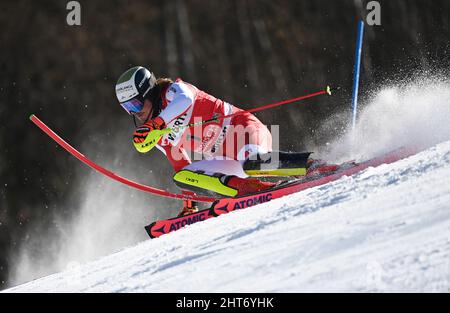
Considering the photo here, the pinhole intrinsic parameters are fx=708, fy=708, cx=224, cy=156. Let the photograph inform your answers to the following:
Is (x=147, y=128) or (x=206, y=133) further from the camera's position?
(x=206, y=133)

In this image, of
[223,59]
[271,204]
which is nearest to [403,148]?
[271,204]

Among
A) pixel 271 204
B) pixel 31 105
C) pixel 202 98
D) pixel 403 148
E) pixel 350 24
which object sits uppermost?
pixel 350 24

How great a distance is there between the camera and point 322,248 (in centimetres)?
236

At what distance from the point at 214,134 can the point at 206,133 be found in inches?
2.3

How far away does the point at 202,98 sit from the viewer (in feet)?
16.1

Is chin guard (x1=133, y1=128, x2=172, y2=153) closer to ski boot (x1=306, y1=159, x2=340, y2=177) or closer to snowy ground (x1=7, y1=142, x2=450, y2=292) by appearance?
ski boot (x1=306, y1=159, x2=340, y2=177)

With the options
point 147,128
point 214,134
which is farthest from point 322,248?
point 214,134

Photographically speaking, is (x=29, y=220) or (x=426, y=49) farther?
(x=426, y=49)

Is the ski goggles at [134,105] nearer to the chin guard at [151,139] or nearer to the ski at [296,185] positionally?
the chin guard at [151,139]

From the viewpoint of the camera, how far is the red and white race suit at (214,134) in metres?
4.80

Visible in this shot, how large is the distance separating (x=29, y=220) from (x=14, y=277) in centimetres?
71

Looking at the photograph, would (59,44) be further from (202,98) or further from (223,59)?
(202,98)

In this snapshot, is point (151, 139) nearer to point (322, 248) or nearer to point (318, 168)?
point (318, 168)
